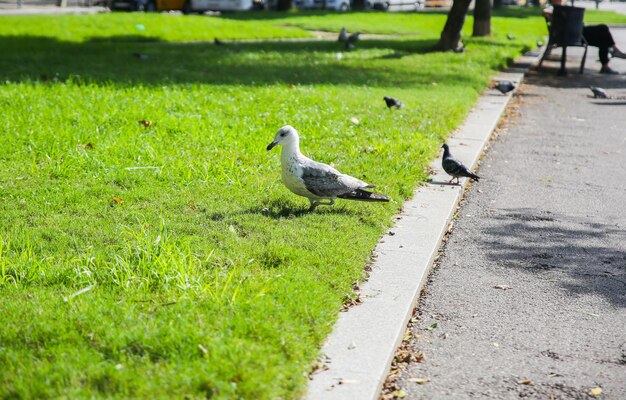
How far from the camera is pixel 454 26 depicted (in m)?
19.2

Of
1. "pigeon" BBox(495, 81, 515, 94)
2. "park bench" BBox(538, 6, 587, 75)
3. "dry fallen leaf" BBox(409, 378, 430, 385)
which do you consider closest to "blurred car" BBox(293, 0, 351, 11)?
"park bench" BBox(538, 6, 587, 75)

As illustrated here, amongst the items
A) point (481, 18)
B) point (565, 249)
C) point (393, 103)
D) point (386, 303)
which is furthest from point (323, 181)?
point (481, 18)

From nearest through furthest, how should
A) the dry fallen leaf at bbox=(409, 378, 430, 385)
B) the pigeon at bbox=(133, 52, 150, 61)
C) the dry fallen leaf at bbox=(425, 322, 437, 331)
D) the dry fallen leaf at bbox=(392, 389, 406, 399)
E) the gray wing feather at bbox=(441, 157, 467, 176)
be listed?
1. the dry fallen leaf at bbox=(392, 389, 406, 399)
2. the dry fallen leaf at bbox=(409, 378, 430, 385)
3. the dry fallen leaf at bbox=(425, 322, 437, 331)
4. the gray wing feather at bbox=(441, 157, 467, 176)
5. the pigeon at bbox=(133, 52, 150, 61)

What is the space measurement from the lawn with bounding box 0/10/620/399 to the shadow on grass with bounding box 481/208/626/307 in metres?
0.90

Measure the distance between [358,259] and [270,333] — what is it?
146 centimetres

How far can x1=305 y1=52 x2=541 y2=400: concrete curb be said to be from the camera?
409 centimetres

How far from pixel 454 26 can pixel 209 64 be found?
18.9 feet

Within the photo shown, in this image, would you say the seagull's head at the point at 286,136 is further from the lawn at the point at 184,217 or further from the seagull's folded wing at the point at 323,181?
the lawn at the point at 184,217

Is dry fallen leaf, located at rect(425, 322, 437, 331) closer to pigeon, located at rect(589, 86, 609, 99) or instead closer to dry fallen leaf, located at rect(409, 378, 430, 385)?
dry fallen leaf, located at rect(409, 378, 430, 385)

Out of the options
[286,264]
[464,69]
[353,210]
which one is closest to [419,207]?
[353,210]

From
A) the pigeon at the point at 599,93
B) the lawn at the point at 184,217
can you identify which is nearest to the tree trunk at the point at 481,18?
the lawn at the point at 184,217

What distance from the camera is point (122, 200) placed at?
6.84 meters

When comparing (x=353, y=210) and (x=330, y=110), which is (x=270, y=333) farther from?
(x=330, y=110)

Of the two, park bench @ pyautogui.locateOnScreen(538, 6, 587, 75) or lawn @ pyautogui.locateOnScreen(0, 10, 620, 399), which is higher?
park bench @ pyautogui.locateOnScreen(538, 6, 587, 75)
